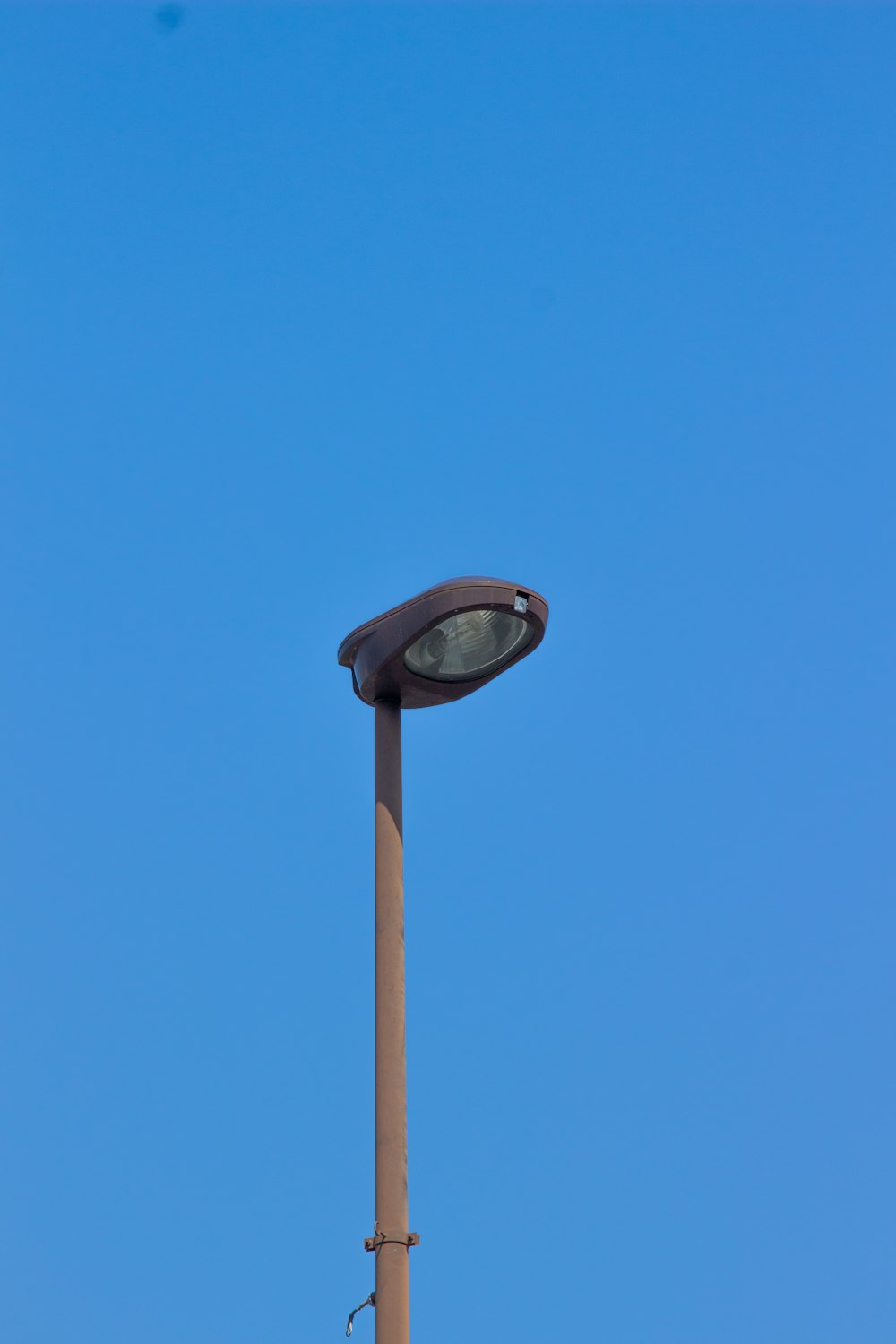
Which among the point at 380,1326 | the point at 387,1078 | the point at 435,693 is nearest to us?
the point at 380,1326

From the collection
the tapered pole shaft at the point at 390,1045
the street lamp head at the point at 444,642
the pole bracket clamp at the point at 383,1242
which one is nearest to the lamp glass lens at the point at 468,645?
the street lamp head at the point at 444,642

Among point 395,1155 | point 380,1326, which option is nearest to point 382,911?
point 395,1155

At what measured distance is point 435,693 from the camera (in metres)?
6.41

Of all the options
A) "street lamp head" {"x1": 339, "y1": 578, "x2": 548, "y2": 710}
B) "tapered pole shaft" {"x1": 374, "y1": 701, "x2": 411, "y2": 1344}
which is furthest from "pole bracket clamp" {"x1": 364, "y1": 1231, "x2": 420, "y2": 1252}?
"street lamp head" {"x1": 339, "y1": 578, "x2": 548, "y2": 710}

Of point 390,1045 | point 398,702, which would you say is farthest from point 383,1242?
point 398,702

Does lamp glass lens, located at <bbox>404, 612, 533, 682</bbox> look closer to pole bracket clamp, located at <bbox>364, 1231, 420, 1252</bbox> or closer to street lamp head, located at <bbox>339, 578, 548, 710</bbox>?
street lamp head, located at <bbox>339, 578, 548, 710</bbox>

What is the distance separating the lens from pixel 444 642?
6.12 m

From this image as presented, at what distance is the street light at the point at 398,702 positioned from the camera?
535 cm

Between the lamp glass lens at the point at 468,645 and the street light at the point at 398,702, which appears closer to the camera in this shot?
the street light at the point at 398,702

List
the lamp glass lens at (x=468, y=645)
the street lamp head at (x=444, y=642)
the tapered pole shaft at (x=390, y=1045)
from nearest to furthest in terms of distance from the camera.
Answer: the tapered pole shaft at (x=390, y=1045)
the street lamp head at (x=444, y=642)
the lamp glass lens at (x=468, y=645)

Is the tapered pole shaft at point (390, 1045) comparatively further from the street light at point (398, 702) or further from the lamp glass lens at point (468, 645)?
the lamp glass lens at point (468, 645)

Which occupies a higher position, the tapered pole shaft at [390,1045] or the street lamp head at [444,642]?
the street lamp head at [444,642]

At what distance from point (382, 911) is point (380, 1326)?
142cm

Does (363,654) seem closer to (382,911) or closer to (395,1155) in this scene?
(382,911)
